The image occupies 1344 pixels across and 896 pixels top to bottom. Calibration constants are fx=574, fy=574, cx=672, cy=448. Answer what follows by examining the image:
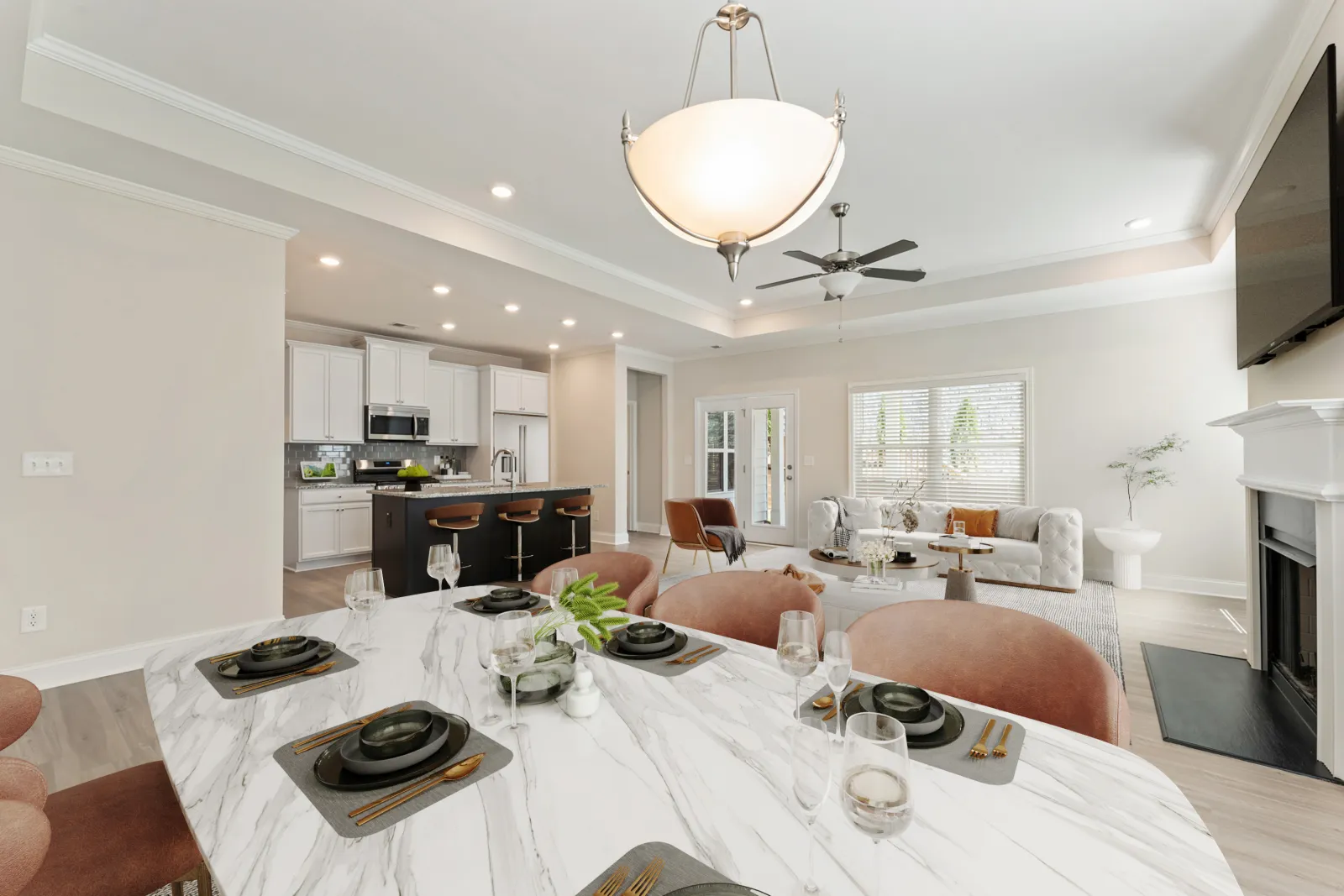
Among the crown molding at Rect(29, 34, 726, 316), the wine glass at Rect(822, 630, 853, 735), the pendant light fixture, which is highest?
the crown molding at Rect(29, 34, 726, 316)

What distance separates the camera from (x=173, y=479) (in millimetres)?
3217

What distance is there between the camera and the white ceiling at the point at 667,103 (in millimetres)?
2252

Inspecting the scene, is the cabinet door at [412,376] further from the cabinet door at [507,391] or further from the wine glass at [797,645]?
the wine glass at [797,645]

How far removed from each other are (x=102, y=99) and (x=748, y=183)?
3073 millimetres

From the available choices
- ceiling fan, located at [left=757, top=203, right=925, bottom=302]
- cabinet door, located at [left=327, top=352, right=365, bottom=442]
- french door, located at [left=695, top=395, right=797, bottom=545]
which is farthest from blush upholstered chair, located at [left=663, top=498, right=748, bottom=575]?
cabinet door, located at [left=327, top=352, right=365, bottom=442]

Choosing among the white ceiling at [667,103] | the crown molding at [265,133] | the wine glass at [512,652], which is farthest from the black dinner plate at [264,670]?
the crown molding at [265,133]

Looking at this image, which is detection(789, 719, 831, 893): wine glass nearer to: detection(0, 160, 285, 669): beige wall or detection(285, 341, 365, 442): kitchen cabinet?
detection(0, 160, 285, 669): beige wall

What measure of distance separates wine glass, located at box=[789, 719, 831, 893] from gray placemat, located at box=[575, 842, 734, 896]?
0.33ft

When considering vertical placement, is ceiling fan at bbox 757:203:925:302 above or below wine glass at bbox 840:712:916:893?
above

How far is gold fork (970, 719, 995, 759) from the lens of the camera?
91 centimetres

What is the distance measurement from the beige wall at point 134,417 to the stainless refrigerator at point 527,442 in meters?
4.32

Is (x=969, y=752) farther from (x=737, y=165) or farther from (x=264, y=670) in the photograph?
(x=264, y=670)

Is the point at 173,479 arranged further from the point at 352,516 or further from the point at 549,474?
the point at 549,474

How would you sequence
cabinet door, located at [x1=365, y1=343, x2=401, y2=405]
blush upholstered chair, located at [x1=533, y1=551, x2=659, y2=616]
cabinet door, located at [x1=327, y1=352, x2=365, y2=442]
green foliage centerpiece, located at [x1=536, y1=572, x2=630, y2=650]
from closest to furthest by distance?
green foliage centerpiece, located at [x1=536, y1=572, x2=630, y2=650]
blush upholstered chair, located at [x1=533, y1=551, x2=659, y2=616]
cabinet door, located at [x1=327, y1=352, x2=365, y2=442]
cabinet door, located at [x1=365, y1=343, x2=401, y2=405]
